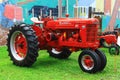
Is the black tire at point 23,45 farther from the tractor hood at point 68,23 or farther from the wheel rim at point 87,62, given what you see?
the wheel rim at point 87,62

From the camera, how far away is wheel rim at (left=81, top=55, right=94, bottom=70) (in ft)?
24.8

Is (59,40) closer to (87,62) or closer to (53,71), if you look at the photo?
(53,71)

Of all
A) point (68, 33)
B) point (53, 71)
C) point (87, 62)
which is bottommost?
point (53, 71)

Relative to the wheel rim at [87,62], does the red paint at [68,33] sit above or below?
above

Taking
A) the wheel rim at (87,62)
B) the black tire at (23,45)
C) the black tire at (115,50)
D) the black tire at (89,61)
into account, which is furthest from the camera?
the black tire at (115,50)

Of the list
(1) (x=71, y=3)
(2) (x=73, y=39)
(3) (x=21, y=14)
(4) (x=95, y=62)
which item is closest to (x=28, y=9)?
(3) (x=21, y=14)

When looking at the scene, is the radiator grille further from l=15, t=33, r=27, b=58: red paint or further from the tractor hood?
l=15, t=33, r=27, b=58: red paint

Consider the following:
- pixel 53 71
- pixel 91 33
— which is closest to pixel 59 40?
pixel 91 33

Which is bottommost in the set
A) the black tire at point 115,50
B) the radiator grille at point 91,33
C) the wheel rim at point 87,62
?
the black tire at point 115,50

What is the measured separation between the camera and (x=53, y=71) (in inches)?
305

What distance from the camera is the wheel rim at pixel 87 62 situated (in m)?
7.57

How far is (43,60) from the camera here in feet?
30.3

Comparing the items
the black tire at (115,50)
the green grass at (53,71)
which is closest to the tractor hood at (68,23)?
the green grass at (53,71)

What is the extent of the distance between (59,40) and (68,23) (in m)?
0.51
